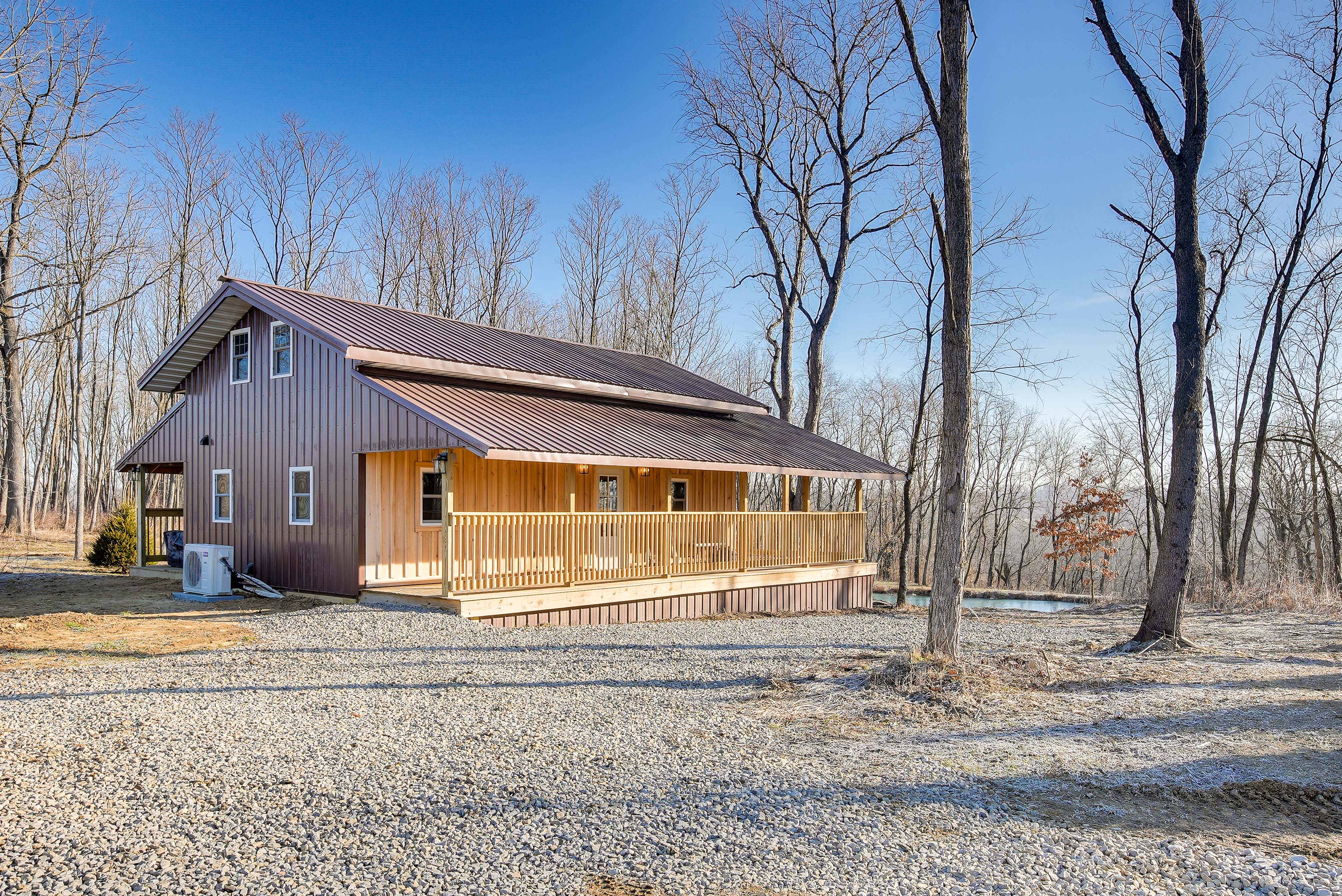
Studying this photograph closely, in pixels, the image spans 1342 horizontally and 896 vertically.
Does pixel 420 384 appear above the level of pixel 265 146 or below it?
below

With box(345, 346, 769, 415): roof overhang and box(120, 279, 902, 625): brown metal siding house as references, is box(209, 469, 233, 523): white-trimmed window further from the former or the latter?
box(345, 346, 769, 415): roof overhang

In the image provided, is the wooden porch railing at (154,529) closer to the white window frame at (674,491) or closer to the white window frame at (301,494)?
the white window frame at (301,494)

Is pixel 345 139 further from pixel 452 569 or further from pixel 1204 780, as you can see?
pixel 1204 780

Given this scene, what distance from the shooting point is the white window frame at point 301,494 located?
13719 mm

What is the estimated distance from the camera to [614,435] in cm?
1406

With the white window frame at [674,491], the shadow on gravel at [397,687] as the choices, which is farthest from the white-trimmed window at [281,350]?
the shadow on gravel at [397,687]

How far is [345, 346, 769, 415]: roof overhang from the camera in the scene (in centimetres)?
1293

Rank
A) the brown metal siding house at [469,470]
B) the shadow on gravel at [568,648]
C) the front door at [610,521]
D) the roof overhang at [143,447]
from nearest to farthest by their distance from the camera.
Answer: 1. the shadow on gravel at [568,648]
2. the brown metal siding house at [469,470]
3. the front door at [610,521]
4. the roof overhang at [143,447]

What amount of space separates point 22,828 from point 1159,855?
17.8 feet

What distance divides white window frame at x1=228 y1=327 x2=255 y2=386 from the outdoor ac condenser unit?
3.14m

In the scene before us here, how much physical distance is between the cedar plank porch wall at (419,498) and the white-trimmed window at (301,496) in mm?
1133

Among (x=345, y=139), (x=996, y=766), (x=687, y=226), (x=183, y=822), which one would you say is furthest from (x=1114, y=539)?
(x=345, y=139)

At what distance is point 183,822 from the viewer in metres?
4.20

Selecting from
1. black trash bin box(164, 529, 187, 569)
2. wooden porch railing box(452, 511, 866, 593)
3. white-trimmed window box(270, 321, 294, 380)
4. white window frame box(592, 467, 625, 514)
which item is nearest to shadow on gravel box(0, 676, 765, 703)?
wooden porch railing box(452, 511, 866, 593)
